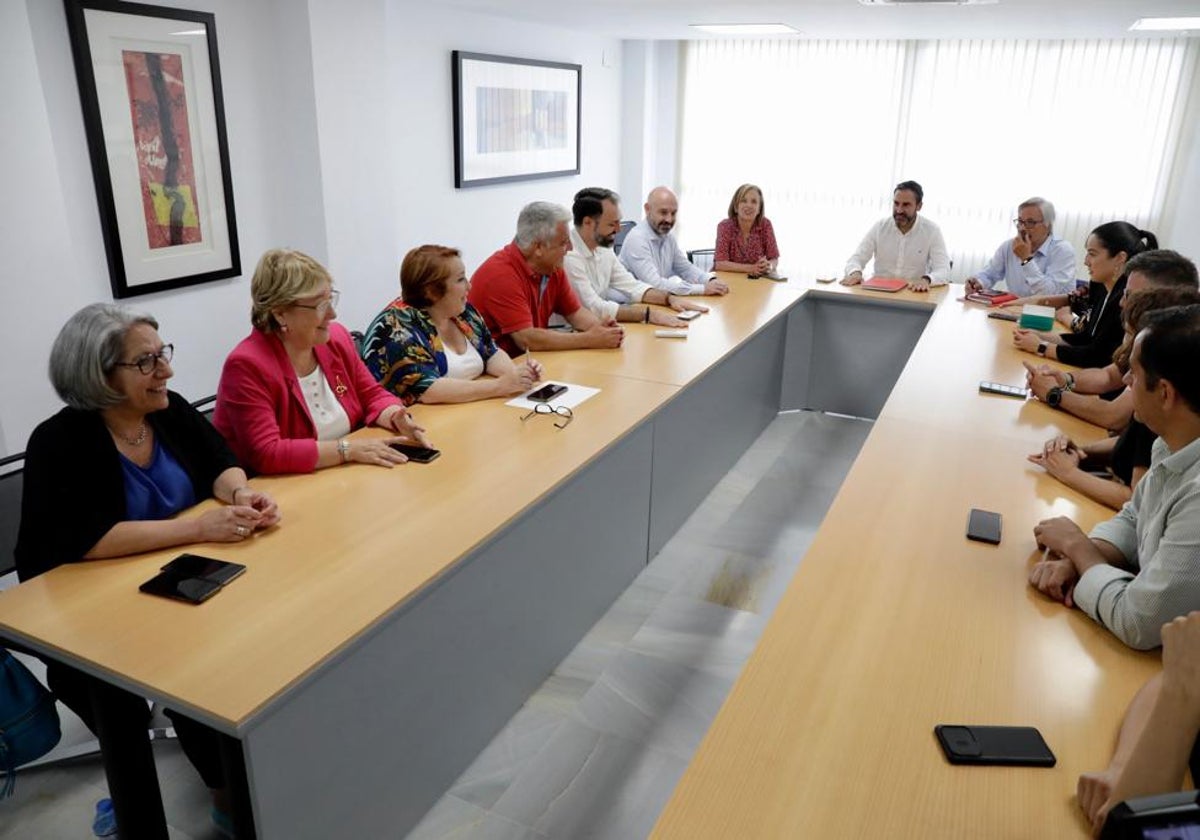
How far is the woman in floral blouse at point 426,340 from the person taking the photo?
276 centimetres

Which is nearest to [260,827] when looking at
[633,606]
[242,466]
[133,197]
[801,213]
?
[242,466]

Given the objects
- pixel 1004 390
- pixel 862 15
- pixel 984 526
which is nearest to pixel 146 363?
pixel 984 526

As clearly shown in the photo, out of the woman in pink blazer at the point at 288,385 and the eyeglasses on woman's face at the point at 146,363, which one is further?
the woman in pink blazer at the point at 288,385

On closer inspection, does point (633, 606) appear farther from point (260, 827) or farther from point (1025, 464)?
point (260, 827)

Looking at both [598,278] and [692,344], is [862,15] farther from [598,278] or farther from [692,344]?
[692,344]

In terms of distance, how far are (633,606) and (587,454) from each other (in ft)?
2.70

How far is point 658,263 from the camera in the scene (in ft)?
15.8

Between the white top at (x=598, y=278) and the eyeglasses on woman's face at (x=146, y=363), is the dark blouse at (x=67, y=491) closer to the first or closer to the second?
the eyeglasses on woman's face at (x=146, y=363)

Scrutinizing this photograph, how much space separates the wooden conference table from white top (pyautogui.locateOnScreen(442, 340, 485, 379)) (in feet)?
0.86

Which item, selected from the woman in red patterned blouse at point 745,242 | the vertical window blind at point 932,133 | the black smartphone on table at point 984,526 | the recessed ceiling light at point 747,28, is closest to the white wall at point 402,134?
the vertical window blind at point 932,133

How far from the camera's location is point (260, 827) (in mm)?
1494

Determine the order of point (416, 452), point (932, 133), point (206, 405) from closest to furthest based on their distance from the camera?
point (416, 452) < point (206, 405) < point (932, 133)

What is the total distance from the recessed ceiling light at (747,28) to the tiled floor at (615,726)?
368 cm

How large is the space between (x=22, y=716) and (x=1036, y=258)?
4989mm
